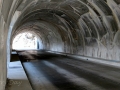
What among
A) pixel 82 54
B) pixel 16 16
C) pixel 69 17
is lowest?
pixel 82 54

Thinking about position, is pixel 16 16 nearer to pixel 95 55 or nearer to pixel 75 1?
pixel 75 1

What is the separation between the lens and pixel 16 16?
9375 mm

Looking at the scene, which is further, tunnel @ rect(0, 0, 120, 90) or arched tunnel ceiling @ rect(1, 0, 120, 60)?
arched tunnel ceiling @ rect(1, 0, 120, 60)

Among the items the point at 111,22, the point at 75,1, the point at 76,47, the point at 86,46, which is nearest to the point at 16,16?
the point at 75,1

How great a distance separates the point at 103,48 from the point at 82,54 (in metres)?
4.16

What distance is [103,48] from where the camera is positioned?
14609 millimetres

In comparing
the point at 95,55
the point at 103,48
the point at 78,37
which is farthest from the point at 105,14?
the point at 78,37

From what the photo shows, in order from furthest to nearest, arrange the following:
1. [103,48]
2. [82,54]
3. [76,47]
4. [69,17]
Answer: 1. [76,47]
2. [82,54]
3. [69,17]
4. [103,48]

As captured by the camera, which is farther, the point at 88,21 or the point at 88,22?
the point at 88,22

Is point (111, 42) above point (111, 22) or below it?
below

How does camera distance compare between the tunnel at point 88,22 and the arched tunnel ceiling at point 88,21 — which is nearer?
the tunnel at point 88,22

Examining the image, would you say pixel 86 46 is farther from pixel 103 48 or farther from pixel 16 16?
pixel 16 16

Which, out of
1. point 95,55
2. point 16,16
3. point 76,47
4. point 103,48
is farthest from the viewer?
point 76,47

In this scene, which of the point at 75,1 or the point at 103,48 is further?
the point at 103,48
